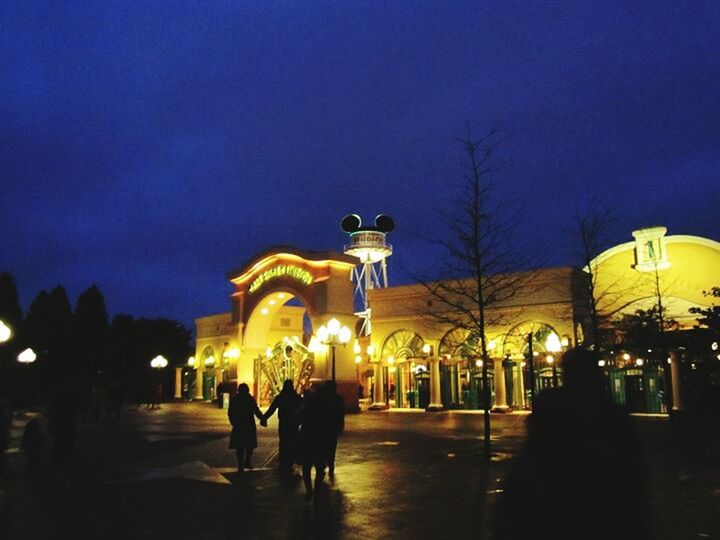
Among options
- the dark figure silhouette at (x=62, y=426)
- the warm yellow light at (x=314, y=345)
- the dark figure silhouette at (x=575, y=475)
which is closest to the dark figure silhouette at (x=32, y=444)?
the dark figure silhouette at (x=62, y=426)

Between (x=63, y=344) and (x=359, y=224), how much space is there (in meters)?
25.4

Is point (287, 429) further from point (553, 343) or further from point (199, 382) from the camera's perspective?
point (199, 382)

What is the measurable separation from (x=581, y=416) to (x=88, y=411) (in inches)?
1315

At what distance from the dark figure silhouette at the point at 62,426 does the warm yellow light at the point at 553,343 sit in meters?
19.5

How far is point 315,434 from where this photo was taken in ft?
32.9

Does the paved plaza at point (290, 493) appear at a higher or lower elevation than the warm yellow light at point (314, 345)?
lower

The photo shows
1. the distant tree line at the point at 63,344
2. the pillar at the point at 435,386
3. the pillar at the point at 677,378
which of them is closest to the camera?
the pillar at the point at 677,378

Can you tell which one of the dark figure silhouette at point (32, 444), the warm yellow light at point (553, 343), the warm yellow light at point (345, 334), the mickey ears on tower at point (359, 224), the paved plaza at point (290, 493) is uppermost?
the mickey ears on tower at point (359, 224)

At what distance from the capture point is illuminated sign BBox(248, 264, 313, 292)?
36381mm

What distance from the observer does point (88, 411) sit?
32625 millimetres

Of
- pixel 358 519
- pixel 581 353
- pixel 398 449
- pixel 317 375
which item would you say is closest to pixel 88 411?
pixel 317 375

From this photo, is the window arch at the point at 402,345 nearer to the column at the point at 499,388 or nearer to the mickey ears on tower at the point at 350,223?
the column at the point at 499,388

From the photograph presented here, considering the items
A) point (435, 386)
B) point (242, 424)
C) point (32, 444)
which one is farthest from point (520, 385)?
point (32, 444)

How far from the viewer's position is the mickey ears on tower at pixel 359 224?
190 feet
